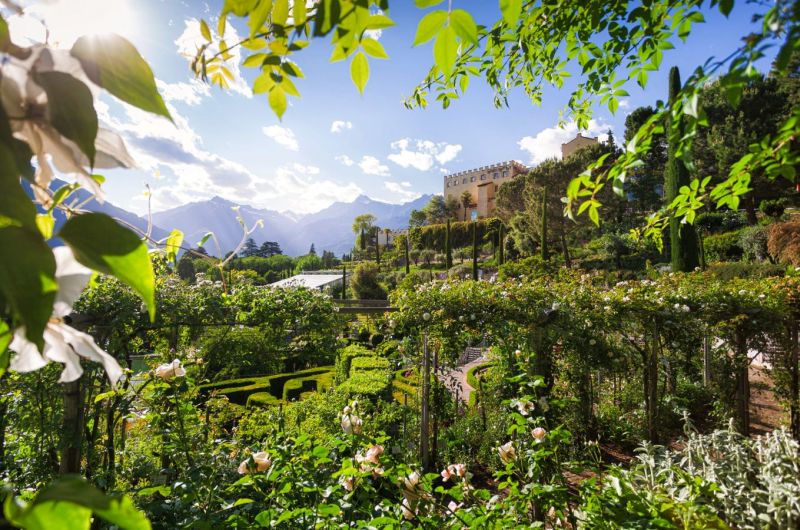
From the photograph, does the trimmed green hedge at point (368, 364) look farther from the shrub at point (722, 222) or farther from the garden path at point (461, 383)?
the shrub at point (722, 222)

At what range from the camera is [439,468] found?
5.04m

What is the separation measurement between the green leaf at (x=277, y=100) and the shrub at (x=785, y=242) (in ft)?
52.9

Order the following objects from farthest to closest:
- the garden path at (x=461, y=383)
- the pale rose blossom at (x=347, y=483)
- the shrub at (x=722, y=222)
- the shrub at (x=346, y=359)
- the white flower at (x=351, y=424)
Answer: the shrub at (x=722, y=222)
the shrub at (x=346, y=359)
the garden path at (x=461, y=383)
the white flower at (x=351, y=424)
the pale rose blossom at (x=347, y=483)

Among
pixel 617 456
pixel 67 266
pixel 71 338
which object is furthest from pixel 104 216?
pixel 617 456

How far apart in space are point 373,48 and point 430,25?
0.09 metres

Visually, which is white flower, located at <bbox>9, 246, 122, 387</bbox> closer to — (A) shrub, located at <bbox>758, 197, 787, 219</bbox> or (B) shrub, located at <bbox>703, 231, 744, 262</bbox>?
(B) shrub, located at <bbox>703, 231, 744, 262</bbox>

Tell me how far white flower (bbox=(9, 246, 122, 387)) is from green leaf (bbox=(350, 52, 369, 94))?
454mm

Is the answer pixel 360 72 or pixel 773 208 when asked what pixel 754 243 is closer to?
pixel 773 208

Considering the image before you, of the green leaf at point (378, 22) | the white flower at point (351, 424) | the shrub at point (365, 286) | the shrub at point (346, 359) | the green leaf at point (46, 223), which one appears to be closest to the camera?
the green leaf at point (46, 223)

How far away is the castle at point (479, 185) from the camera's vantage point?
4562 centimetres

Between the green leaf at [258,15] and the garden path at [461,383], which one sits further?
the garden path at [461,383]

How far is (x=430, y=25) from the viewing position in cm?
57

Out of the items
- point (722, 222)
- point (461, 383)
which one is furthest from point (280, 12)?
point (722, 222)

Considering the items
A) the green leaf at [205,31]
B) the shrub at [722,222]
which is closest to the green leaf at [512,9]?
the green leaf at [205,31]
